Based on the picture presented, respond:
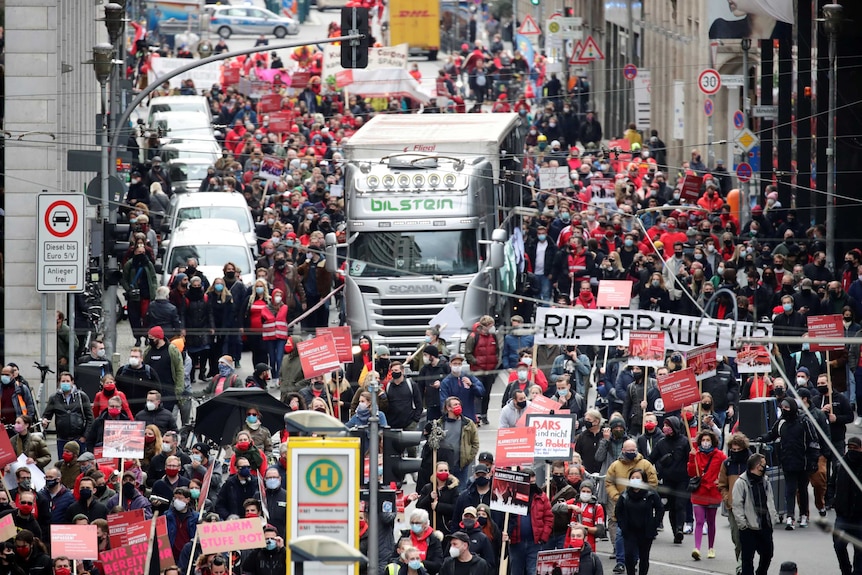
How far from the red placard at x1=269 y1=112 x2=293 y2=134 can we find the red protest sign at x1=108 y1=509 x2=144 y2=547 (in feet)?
95.3

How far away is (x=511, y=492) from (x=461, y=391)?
525 centimetres

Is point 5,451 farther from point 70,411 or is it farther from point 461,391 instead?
point 461,391

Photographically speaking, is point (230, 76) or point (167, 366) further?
point (230, 76)

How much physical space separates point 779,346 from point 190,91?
32968 mm

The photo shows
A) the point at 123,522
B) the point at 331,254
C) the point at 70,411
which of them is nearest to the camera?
the point at 123,522

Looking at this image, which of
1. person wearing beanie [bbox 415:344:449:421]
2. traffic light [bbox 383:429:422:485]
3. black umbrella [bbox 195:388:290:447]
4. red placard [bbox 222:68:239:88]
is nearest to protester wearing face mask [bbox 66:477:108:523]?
black umbrella [bbox 195:388:290:447]

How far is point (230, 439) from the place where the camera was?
70.2ft

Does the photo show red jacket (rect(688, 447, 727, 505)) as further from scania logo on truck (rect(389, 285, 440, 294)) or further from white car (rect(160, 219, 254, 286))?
white car (rect(160, 219, 254, 286))

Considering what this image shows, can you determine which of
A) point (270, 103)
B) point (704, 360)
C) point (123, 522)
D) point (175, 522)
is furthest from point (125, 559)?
point (270, 103)

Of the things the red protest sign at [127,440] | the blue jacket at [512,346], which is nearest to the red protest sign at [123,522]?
the red protest sign at [127,440]

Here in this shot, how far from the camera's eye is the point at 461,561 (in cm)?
1759

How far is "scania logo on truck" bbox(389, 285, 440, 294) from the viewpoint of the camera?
28.3 meters

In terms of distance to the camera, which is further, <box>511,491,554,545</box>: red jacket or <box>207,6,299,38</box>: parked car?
<box>207,6,299,38</box>: parked car

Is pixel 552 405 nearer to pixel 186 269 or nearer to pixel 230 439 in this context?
pixel 230 439
